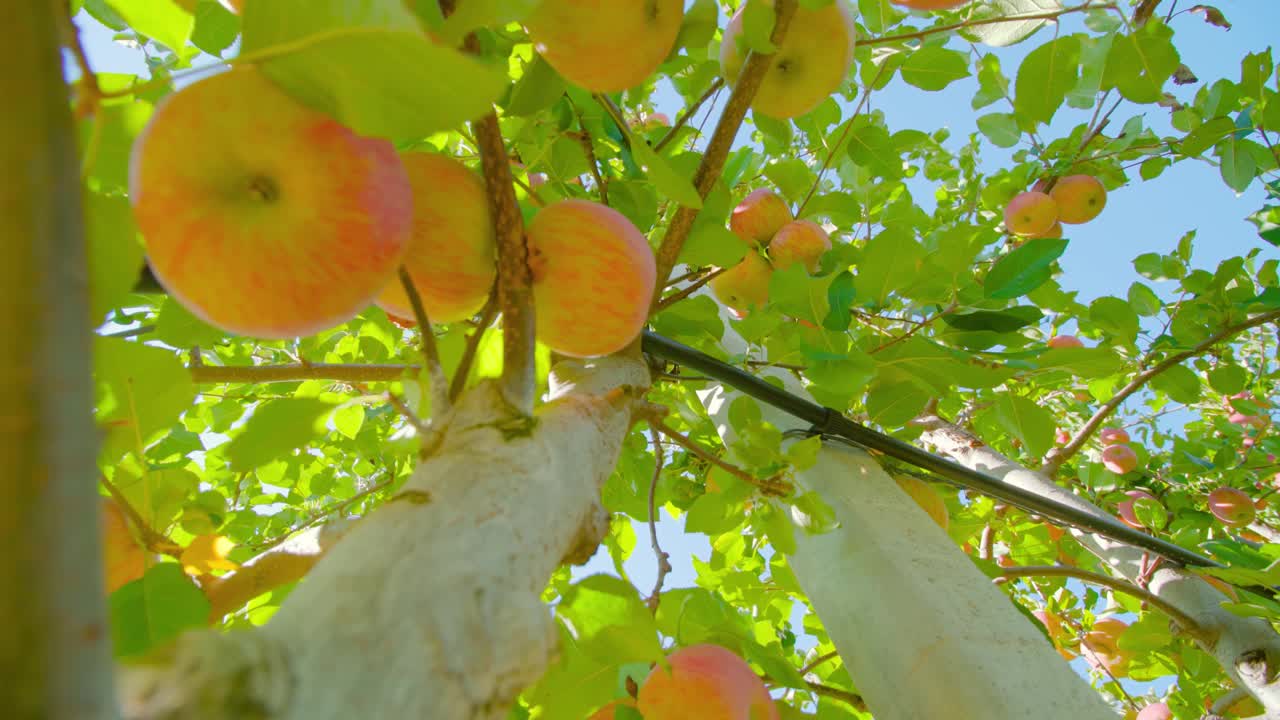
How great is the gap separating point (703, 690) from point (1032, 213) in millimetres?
2218

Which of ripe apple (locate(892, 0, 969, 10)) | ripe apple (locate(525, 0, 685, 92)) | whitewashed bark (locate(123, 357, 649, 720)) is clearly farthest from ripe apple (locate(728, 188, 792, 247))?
whitewashed bark (locate(123, 357, 649, 720))

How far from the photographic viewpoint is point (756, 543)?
2365 millimetres

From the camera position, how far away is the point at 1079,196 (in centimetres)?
248

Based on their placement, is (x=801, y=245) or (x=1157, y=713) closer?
(x=801, y=245)

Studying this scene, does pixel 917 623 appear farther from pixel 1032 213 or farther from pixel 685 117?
pixel 1032 213

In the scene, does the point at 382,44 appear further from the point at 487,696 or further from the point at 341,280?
the point at 487,696

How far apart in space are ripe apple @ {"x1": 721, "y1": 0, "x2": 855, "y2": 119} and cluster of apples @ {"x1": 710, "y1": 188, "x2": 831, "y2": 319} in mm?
546

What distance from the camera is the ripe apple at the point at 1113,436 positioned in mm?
3256

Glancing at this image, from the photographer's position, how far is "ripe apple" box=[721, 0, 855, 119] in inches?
47.6

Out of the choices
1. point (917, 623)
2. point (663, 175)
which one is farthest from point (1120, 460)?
point (663, 175)

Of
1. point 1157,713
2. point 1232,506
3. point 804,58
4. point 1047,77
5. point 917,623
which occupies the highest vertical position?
point 1047,77

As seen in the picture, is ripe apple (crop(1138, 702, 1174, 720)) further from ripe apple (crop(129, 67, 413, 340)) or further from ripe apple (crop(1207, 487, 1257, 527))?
ripe apple (crop(129, 67, 413, 340))

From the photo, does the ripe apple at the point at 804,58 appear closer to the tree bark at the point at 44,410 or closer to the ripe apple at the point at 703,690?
the ripe apple at the point at 703,690

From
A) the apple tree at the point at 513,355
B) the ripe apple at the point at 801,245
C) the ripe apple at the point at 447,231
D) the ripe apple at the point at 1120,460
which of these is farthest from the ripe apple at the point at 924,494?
the ripe apple at the point at 1120,460
